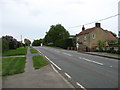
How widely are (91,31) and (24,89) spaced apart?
160 ft

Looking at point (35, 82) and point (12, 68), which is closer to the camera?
point (35, 82)

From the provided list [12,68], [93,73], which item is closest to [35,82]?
[93,73]

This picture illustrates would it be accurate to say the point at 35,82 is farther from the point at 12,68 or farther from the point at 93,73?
the point at 12,68

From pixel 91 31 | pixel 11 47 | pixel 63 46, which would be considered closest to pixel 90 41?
pixel 91 31

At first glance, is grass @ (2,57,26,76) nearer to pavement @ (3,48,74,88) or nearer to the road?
pavement @ (3,48,74,88)

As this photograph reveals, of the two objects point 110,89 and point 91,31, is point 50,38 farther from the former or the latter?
point 110,89

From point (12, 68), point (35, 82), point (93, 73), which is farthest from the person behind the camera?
point (12, 68)

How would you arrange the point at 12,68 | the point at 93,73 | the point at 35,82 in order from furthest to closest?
the point at 12,68, the point at 93,73, the point at 35,82

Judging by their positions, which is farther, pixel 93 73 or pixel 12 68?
pixel 12 68

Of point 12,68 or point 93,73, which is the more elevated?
point 12,68

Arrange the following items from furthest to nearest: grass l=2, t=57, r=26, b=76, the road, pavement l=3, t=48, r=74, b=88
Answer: grass l=2, t=57, r=26, b=76, the road, pavement l=3, t=48, r=74, b=88

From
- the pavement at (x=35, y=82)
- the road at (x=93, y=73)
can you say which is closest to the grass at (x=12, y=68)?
the pavement at (x=35, y=82)

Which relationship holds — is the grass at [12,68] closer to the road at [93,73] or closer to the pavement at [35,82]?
the pavement at [35,82]

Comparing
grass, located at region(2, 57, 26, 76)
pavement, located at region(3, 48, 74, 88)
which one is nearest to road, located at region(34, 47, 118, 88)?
pavement, located at region(3, 48, 74, 88)
